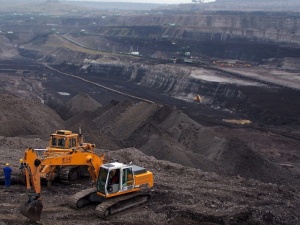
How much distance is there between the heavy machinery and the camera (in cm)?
1379

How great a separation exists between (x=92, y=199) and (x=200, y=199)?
317 cm

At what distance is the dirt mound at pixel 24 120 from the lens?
25688 mm

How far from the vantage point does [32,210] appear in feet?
36.9

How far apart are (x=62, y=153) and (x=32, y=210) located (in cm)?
282

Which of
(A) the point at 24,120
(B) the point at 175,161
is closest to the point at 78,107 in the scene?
(A) the point at 24,120

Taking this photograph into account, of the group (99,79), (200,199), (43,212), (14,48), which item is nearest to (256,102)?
(99,79)

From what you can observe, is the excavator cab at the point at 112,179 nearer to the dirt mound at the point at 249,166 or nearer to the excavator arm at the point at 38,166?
the excavator arm at the point at 38,166

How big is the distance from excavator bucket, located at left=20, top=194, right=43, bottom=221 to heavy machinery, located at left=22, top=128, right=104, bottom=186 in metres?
2.07

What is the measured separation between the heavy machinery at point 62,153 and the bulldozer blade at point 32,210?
2088 millimetres

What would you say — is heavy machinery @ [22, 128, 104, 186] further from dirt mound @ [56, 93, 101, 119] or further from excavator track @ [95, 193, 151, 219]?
dirt mound @ [56, 93, 101, 119]

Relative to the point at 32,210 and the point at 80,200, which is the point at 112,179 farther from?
the point at 32,210

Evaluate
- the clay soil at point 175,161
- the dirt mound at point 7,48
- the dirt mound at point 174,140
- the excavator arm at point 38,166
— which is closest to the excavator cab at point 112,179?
the clay soil at point 175,161

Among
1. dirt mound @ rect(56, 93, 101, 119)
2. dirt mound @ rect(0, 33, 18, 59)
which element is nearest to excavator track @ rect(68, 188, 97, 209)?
dirt mound @ rect(56, 93, 101, 119)

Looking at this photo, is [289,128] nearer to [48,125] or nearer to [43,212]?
[48,125]
